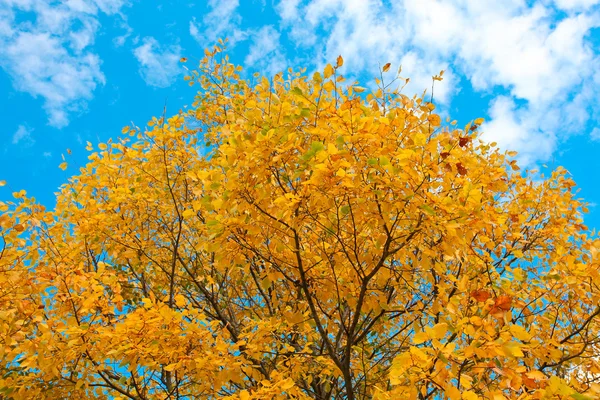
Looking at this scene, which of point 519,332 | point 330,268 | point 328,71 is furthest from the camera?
point 330,268

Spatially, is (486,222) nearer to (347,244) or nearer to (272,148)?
(347,244)

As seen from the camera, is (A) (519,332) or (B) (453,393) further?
(A) (519,332)

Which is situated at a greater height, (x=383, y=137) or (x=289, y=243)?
(x=383, y=137)

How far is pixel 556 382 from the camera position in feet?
7.99

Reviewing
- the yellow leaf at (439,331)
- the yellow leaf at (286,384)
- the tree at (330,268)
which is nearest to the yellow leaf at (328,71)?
the tree at (330,268)

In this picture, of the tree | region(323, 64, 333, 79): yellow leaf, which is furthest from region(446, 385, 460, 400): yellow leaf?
region(323, 64, 333, 79): yellow leaf

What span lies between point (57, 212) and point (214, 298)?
3.23 meters

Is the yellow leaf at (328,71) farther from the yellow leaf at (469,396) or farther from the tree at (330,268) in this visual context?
the yellow leaf at (469,396)

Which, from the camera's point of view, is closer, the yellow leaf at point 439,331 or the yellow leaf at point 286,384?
the yellow leaf at point 439,331

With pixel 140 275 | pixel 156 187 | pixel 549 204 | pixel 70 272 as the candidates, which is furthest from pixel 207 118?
pixel 549 204

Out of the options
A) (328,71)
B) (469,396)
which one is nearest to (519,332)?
(469,396)

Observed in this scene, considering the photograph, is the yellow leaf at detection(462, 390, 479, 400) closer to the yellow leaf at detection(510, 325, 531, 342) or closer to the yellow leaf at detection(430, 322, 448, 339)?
the yellow leaf at detection(430, 322, 448, 339)

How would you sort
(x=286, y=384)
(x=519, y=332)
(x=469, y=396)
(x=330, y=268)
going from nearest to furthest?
(x=469, y=396) < (x=519, y=332) < (x=286, y=384) < (x=330, y=268)

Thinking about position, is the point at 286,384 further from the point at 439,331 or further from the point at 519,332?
the point at 519,332
